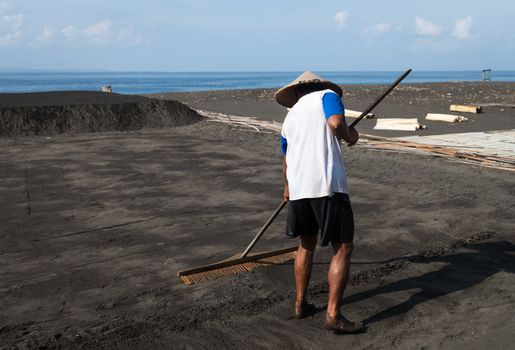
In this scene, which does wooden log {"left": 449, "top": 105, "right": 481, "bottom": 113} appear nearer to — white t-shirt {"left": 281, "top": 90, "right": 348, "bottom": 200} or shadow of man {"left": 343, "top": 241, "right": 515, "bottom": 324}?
shadow of man {"left": 343, "top": 241, "right": 515, "bottom": 324}

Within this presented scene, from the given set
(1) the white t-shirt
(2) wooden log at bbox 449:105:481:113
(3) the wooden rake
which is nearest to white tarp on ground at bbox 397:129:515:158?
(2) wooden log at bbox 449:105:481:113

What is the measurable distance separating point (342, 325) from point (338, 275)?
0.35 m

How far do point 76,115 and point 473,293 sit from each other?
14.5m

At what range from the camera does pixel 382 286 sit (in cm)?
445

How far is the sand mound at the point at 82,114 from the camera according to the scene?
1555cm

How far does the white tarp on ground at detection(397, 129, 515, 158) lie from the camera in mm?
11211

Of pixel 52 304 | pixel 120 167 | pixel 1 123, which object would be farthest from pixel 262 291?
pixel 1 123

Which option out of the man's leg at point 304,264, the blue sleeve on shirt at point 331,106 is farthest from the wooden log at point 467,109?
the blue sleeve on shirt at point 331,106

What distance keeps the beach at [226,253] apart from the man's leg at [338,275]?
0.56 feet

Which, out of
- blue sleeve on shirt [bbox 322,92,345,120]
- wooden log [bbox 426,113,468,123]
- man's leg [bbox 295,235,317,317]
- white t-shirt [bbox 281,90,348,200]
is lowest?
man's leg [bbox 295,235,317,317]

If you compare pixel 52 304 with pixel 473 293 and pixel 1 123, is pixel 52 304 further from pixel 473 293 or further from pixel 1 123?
pixel 1 123

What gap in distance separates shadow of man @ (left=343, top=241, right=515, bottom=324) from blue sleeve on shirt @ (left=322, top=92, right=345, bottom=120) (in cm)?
155

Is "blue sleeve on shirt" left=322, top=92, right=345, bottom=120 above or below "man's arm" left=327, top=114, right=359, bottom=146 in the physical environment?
above

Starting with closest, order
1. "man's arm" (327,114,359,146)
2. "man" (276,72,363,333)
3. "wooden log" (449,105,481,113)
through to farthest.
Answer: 1. "man's arm" (327,114,359,146)
2. "man" (276,72,363,333)
3. "wooden log" (449,105,481,113)
